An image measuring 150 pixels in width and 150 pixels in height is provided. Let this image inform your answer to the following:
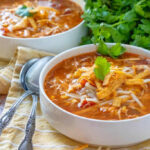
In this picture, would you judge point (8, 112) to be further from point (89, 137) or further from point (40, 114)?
point (89, 137)

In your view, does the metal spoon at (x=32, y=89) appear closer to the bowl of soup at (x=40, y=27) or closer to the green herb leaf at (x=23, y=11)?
the bowl of soup at (x=40, y=27)

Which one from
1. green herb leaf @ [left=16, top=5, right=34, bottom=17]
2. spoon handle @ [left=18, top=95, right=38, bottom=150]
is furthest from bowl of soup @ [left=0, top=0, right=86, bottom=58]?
spoon handle @ [left=18, top=95, right=38, bottom=150]

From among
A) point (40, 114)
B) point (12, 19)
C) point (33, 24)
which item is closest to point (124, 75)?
point (40, 114)

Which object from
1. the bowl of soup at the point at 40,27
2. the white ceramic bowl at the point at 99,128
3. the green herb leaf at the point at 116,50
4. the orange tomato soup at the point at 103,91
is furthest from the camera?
the bowl of soup at the point at 40,27

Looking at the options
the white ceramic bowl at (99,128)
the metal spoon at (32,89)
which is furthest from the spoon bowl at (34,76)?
the white ceramic bowl at (99,128)

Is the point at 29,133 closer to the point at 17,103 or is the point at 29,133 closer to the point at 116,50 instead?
the point at 17,103

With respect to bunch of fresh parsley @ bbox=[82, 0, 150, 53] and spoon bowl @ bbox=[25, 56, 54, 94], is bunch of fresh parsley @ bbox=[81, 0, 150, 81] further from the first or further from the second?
spoon bowl @ bbox=[25, 56, 54, 94]

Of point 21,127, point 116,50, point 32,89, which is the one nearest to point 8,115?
point 21,127
